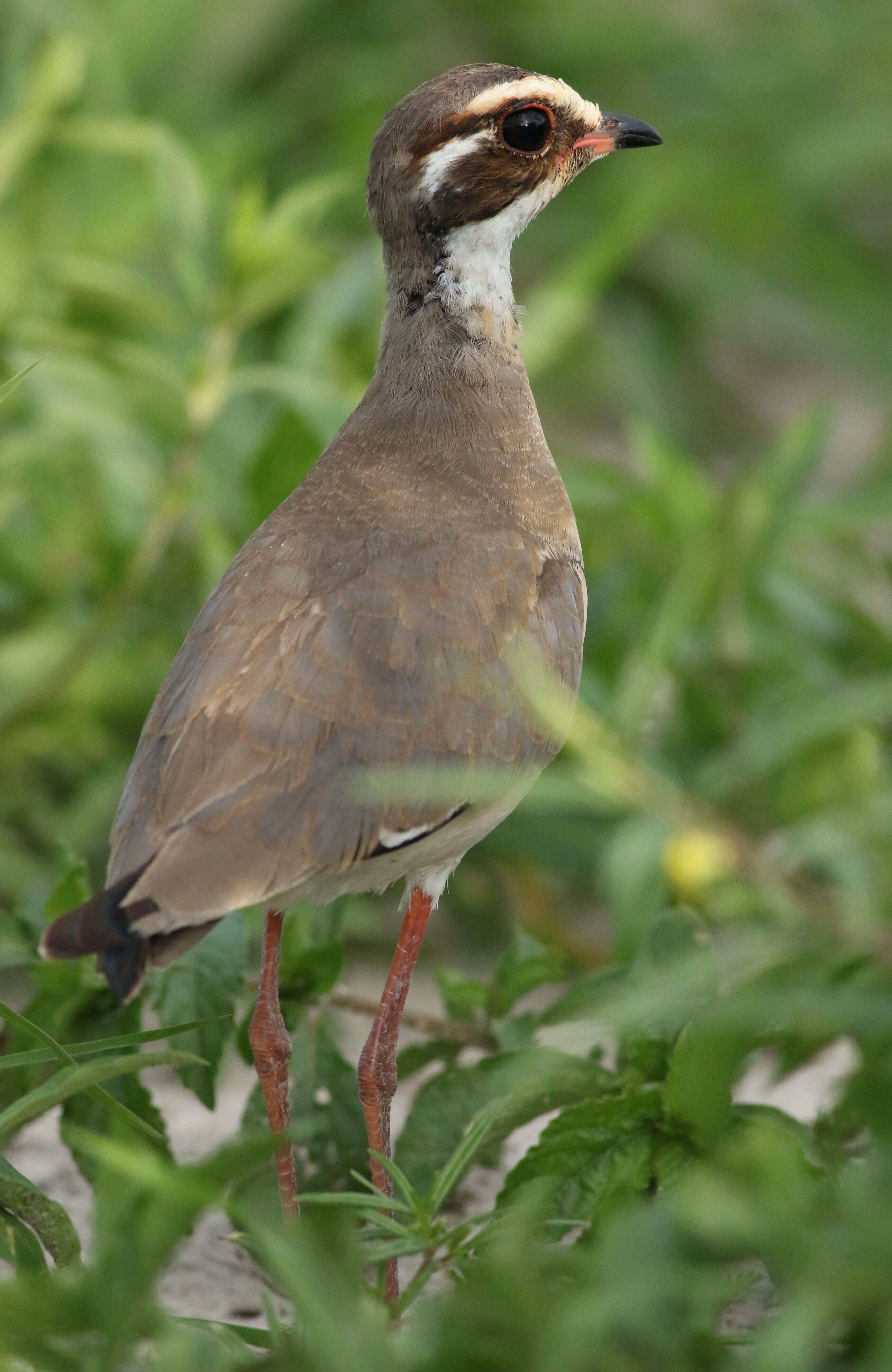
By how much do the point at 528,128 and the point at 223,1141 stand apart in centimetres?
223

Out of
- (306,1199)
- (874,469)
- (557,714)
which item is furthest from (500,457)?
(874,469)

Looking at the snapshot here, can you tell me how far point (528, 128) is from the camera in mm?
3451

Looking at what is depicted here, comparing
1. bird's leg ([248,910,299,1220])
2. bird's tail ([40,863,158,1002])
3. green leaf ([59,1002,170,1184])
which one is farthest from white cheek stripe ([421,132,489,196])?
green leaf ([59,1002,170,1184])

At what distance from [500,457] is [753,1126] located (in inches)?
54.8

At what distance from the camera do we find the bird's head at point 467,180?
11.0 ft

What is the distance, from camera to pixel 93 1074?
2.35m

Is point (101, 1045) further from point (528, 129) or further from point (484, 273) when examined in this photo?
point (528, 129)

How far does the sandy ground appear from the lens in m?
3.06

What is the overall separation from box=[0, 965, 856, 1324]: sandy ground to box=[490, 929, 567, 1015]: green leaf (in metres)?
0.11

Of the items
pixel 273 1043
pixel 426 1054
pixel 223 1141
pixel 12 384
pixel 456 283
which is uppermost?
pixel 12 384

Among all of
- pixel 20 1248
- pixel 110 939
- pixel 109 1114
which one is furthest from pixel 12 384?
pixel 20 1248

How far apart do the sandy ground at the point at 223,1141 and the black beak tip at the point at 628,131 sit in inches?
75.8

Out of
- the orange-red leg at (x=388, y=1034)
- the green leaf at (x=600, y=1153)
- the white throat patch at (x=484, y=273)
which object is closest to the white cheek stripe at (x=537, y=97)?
the white throat patch at (x=484, y=273)

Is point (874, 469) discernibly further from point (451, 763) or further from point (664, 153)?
point (451, 763)
